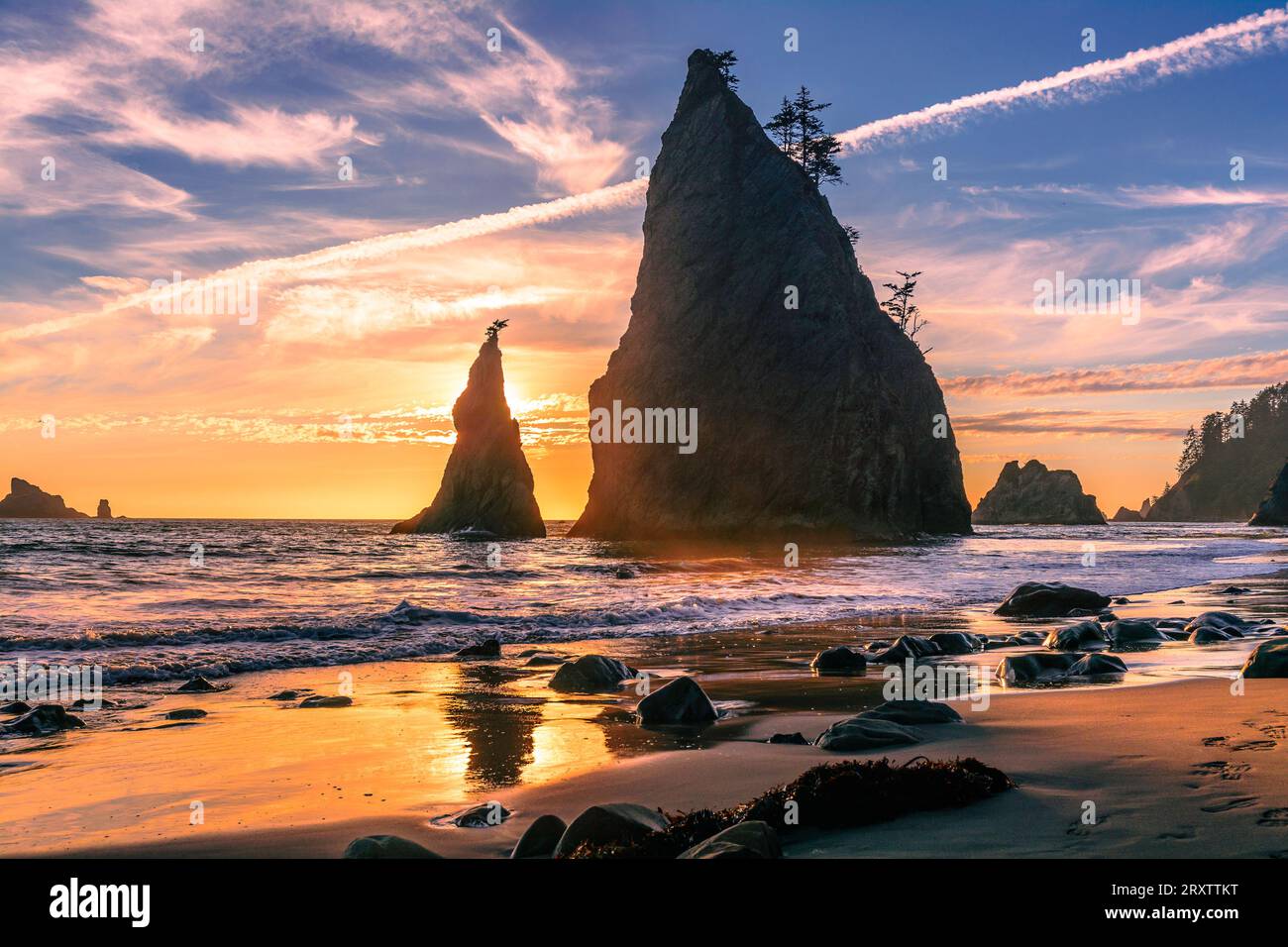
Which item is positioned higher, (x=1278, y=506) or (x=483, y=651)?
(x=1278, y=506)

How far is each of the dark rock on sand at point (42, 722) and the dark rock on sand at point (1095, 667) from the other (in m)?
10.8

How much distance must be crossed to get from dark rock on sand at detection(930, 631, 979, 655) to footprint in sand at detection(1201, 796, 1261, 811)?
8892mm

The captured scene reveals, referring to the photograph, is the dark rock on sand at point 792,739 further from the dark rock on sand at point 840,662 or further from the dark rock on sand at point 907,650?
the dark rock on sand at point 907,650

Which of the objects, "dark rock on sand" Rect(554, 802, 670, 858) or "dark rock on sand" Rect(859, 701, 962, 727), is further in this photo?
"dark rock on sand" Rect(859, 701, 962, 727)

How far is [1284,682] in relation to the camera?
8.36 metres

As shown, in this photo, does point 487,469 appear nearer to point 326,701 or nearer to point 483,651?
point 483,651

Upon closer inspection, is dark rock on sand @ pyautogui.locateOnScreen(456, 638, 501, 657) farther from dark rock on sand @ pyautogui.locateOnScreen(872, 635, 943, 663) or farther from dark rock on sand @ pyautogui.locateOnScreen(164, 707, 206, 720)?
dark rock on sand @ pyautogui.locateOnScreen(872, 635, 943, 663)

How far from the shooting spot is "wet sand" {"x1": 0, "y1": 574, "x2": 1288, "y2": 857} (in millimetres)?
4246

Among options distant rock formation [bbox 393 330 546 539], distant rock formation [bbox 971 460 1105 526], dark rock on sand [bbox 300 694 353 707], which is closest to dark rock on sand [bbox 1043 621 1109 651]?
dark rock on sand [bbox 300 694 353 707]

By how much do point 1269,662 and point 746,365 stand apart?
6278 cm

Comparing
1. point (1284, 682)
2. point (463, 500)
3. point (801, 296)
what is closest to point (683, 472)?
point (801, 296)

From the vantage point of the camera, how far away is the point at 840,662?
11.5 meters

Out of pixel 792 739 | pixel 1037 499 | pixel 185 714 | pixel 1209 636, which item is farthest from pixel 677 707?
pixel 1037 499
